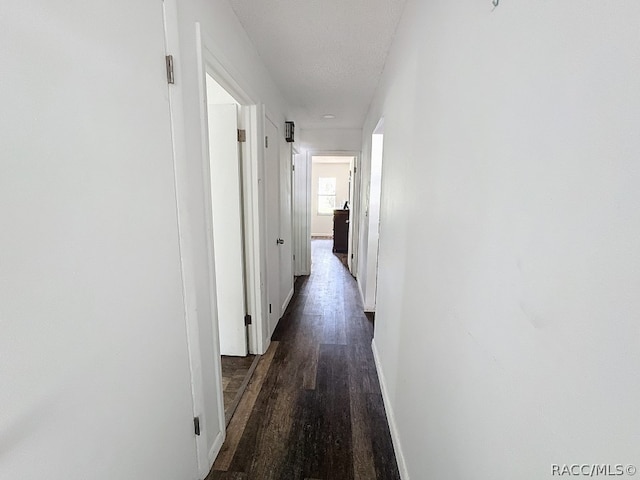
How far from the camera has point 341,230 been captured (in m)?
Result: 6.68

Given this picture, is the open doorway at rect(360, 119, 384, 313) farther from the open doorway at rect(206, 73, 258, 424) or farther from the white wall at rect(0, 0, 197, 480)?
the white wall at rect(0, 0, 197, 480)

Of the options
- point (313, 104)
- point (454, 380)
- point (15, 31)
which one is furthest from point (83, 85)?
point (313, 104)

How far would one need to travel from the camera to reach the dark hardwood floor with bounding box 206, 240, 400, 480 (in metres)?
1.48

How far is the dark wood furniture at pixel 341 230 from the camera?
259 inches

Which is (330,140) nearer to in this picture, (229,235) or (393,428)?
(229,235)

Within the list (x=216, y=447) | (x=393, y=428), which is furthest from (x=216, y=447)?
Answer: (x=393, y=428)

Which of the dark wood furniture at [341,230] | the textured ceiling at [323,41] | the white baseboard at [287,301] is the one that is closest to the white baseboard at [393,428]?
the white baseboard at [287,301]

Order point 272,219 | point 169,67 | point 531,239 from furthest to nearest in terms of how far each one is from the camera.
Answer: point 272,219 < point 169,67 < point 531,239

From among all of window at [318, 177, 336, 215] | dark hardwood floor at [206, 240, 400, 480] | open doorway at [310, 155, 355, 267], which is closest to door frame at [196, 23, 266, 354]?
dark hardwood floor at [206, 240, 400, 480]

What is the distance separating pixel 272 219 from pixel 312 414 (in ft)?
5.43

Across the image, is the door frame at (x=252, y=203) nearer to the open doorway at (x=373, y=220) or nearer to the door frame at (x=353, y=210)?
the open doorway at (x=373, y=220)

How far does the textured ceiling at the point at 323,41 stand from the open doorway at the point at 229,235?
0.51m

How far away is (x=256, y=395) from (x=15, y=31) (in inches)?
83.5

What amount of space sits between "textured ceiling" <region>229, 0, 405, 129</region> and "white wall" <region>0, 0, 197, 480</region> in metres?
0.95
